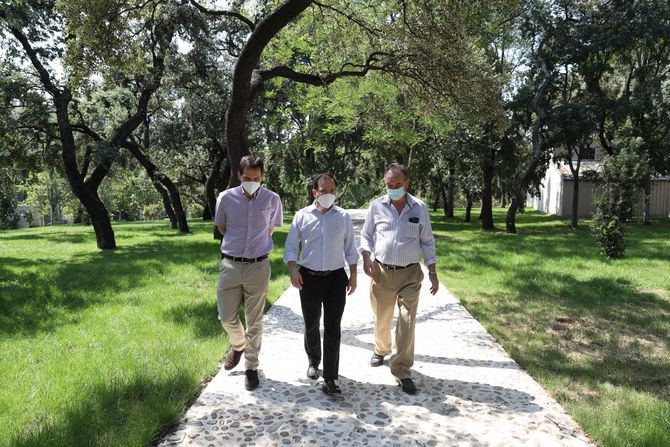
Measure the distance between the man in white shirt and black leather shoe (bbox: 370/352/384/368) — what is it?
0.51 meters

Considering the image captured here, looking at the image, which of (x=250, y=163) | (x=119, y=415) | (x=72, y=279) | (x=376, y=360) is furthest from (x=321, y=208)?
(x=72, y=279)

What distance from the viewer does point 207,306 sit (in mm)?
7688

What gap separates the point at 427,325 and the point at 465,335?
0.61 metres

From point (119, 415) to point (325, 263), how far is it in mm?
2068

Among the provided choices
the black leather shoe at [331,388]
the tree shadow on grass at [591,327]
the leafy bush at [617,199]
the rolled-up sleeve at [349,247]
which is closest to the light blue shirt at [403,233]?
the rolled-up sleeve at [349,247]

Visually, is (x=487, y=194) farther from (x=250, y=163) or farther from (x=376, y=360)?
(x=250, y=163)

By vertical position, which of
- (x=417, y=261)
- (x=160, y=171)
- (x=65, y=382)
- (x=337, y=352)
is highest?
(x=160, y=171)

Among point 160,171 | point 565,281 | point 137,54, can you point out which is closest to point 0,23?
point 137,54

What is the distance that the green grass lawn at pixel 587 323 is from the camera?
13.3 ft

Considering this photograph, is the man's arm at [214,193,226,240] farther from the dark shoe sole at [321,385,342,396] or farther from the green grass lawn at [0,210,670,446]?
the dark shoe sole at [321,385,342,396]

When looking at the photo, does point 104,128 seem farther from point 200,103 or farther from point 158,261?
point 158,261

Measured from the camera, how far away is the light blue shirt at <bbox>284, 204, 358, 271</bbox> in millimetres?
4285

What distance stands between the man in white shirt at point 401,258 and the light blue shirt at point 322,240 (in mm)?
319

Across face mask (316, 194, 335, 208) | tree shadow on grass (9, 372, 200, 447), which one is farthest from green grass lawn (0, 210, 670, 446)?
face mask (316, 194, 335, 208)
